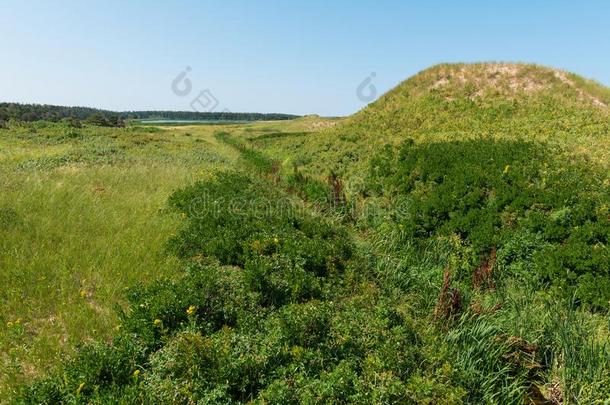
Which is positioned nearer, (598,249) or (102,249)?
(102,249)

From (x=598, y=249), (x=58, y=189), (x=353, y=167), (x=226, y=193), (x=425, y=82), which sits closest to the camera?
(x=598, y=249)

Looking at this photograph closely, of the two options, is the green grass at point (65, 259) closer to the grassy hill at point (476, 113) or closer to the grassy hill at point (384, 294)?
the grassy hill at point (384, 294)

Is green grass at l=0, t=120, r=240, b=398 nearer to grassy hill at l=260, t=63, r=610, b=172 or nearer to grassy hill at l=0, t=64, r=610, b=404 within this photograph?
grassy hill at l=0, t=64, r=610, b=404

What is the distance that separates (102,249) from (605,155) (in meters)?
14.0

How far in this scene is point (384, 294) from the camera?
6.66 m

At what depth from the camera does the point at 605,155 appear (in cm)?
1148

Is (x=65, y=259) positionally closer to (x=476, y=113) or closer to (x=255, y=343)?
(x=255, y=343)

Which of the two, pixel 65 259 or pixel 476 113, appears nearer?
pixel 65 259

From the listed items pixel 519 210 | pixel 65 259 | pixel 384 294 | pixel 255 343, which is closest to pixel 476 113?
pixel 519 210

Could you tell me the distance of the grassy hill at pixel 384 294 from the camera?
3836mm

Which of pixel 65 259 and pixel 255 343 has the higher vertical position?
pixel 65 259

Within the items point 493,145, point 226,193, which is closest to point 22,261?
point 226,193

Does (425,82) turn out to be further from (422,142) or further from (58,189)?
(58,189)

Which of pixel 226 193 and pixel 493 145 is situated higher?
pixel 493 145
